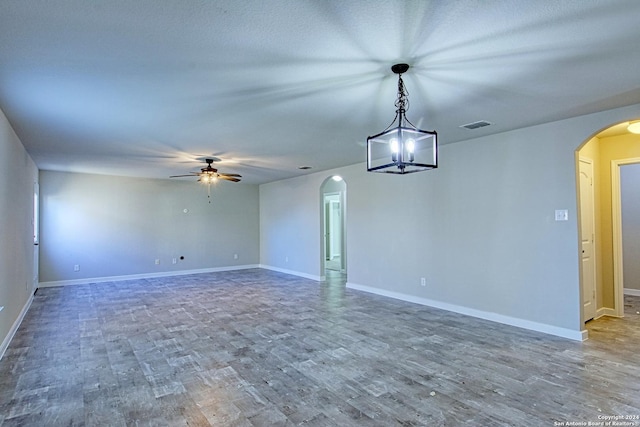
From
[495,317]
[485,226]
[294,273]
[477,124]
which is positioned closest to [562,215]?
[485,226]

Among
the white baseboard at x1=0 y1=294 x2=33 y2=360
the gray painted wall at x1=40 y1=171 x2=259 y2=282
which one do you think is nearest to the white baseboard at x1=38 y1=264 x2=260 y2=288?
the gray painted wall at x1=40 y1=171 x2=259 y2=282

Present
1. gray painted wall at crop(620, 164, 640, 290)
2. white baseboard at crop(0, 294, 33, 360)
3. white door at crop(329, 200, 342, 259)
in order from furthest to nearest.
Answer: white door at crop(329, 200, 342, 259) < gray painted wall at crop(620, 164, 640, 290) < white baseboard at crop(0, 294, 33, 360)

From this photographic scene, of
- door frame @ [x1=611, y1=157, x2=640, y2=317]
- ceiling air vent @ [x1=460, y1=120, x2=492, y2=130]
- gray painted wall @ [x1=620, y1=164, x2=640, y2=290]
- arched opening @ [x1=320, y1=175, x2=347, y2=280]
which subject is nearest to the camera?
ceiling air vent @ [x1=460, y1=120, x2=492, y2=130]

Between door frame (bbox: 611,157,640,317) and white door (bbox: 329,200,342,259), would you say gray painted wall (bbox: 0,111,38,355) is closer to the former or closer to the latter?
white door (bbox: 329,200,342,259)

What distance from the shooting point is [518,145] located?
4.34 meters

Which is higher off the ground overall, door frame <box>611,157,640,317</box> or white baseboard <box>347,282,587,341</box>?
door frame <box>611,157,640,317</box>

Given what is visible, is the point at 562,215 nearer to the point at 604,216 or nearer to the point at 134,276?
the point at 604,216

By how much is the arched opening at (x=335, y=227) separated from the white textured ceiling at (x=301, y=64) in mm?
5075

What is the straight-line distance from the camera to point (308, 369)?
3.09 meters

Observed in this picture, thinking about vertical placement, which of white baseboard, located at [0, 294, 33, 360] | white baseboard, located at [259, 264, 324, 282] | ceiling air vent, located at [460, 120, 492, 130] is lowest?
white baseboard, located at [259, 264, 324, 282]

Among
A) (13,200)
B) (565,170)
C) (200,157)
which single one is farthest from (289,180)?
(565,170)

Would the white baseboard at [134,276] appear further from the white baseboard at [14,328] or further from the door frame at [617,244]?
the door frame at [617,244]

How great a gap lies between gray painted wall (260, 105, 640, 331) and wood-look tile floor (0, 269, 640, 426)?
435mm

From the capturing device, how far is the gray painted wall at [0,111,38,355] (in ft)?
11.8
